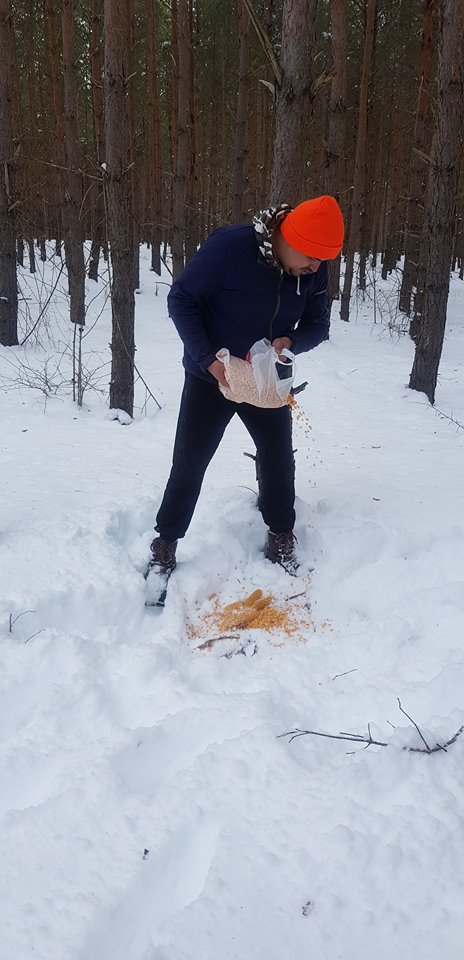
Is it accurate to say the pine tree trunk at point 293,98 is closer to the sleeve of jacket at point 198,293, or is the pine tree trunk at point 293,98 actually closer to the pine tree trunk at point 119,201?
the sleeve of jacket at point 198,293

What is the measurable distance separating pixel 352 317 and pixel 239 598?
11993 mm

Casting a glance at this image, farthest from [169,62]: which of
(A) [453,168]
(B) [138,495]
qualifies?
(B) [138,495]

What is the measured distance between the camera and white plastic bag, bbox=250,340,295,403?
253cm

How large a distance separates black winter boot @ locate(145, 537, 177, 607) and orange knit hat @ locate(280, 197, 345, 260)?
156 centimetres

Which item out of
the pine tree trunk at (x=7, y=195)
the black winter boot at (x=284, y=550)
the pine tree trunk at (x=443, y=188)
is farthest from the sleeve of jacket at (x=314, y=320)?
the pine tree trunk at (x=7, y=195)

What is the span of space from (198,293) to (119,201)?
343 cm

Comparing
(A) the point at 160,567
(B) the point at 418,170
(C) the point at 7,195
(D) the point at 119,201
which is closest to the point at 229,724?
(A) the point at 160,567

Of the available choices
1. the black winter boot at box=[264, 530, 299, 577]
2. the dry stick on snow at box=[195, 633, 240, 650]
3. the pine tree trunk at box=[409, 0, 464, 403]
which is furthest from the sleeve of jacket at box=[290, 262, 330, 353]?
the pine tree trunk at box=[409, 0, 464, 403]

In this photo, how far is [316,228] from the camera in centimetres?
216

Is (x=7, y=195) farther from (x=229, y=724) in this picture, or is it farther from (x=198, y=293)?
(x=229, y=724)

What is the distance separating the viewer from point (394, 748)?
1798 mm

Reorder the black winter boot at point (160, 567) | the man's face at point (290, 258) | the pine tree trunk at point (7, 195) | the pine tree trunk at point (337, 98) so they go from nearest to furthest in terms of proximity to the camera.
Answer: the man's face at point (290, 258)
the black winter boot at point (160, 567)
the pine tree trunk at point (7, 195)
the pine tree trunk at point (337, 98)

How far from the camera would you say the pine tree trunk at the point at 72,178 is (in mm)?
9266

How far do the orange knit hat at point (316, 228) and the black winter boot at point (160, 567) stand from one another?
5.11 feet
